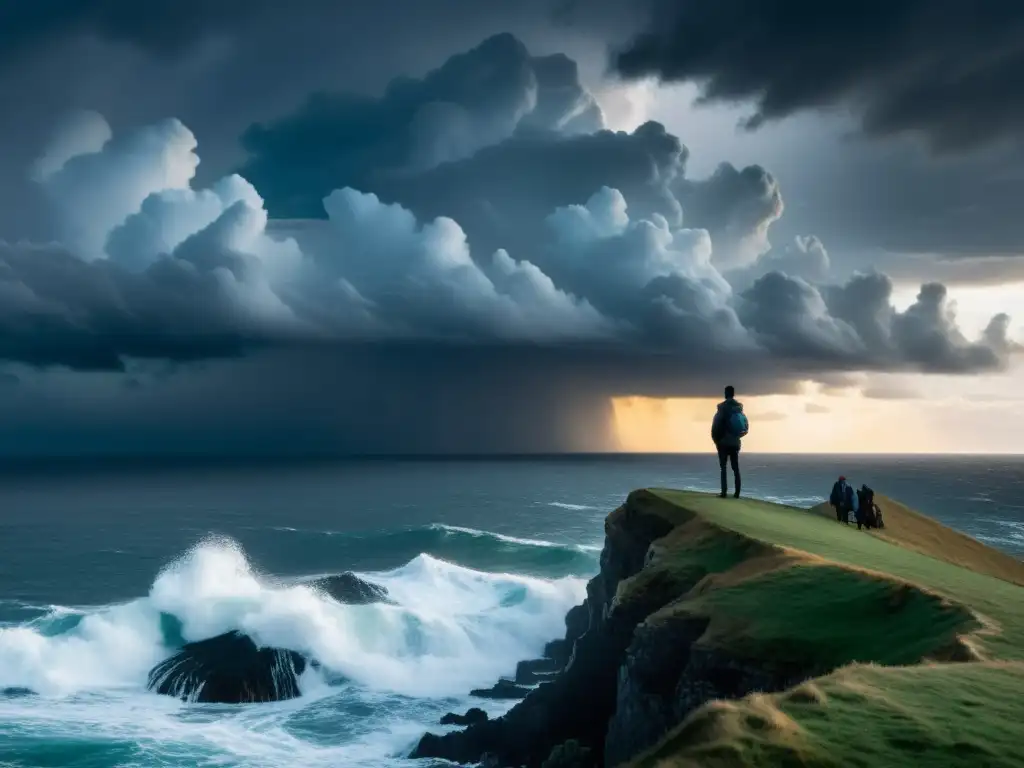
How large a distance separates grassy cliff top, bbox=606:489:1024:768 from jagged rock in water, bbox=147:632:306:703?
61.9 ft

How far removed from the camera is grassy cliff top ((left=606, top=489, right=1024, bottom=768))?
285 inches

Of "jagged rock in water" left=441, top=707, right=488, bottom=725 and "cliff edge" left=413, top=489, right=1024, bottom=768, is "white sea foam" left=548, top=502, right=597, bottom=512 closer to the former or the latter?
"jagged rock in water" left=441, top=707, right=488, bottom=725

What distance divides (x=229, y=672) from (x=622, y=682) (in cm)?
2427

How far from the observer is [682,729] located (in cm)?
771

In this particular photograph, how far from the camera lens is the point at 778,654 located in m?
12.8

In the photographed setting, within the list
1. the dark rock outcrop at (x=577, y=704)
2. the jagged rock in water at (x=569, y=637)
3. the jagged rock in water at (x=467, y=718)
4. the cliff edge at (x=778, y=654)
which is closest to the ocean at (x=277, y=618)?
the jagged rock in water at (x=467, y=718)

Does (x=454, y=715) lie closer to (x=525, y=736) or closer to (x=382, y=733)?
(x=382, y=733)

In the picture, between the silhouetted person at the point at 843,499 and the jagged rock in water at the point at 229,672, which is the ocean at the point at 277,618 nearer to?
the jagged rock in water at the point at 229,672

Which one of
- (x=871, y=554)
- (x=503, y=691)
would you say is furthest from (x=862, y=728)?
(x=503, y=691)

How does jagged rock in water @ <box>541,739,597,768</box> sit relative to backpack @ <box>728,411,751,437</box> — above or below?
below

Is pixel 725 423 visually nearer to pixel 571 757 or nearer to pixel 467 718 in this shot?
pixel 571 757

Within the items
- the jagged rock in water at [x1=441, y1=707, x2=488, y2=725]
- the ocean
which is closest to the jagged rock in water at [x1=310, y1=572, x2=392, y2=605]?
the ocean

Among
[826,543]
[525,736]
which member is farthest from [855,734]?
[525,736]

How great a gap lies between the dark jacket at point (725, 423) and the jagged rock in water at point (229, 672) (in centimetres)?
2281
